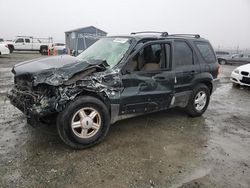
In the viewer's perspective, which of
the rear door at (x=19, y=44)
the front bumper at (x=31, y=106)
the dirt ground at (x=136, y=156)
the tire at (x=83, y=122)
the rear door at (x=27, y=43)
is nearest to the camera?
the dirt ground at (x=136, y=156)

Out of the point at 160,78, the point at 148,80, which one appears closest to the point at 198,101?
the point at 160,78

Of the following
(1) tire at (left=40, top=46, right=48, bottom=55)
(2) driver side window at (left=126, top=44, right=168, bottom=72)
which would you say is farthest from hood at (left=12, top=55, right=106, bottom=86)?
(1) tire at (left=40, top=46, right=48, bottom=55)

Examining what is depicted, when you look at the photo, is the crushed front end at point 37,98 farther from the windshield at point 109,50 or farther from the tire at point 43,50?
the tire at point 43,50

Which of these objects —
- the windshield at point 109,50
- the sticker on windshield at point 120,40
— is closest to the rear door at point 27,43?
the windshield at point 109,50

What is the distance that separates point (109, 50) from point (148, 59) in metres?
0.77

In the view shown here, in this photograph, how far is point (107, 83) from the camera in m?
3.26

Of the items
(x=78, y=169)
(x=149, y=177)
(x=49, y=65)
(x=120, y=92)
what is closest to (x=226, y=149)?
(x=149, y=177)

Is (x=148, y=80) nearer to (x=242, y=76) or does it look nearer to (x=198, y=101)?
(x=198, y=101)

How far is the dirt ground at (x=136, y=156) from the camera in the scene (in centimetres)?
260

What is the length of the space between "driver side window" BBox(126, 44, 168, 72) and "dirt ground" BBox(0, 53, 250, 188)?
1247 millimetres

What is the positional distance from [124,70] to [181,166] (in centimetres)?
173

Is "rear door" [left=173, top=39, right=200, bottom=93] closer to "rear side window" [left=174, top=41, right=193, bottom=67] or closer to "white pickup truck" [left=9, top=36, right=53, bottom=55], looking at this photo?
"rear side window" [left=174, top=41, right=193, bottom=67]

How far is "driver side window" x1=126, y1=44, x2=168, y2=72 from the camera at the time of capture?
11.8ft

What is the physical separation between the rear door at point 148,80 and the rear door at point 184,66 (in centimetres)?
18
